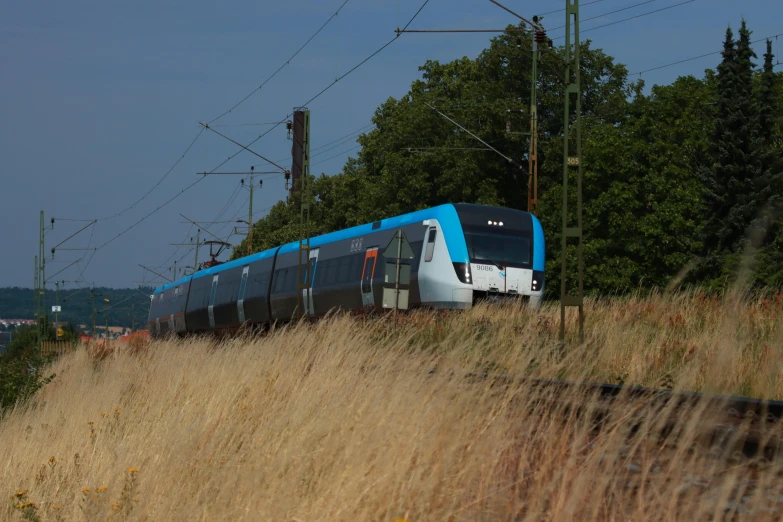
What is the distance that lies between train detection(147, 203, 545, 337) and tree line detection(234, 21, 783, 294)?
53.8 feet

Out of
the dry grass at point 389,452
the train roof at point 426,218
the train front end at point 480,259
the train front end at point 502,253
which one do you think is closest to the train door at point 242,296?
the train roof at point 426,218

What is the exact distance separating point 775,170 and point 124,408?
4321 centimetres

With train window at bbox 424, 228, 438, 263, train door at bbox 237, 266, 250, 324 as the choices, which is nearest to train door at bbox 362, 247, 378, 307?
train window at bbox 424, 228, 438, 263

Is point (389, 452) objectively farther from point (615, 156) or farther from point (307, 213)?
point (615, 156)

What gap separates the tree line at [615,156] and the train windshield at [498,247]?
67.0 feet

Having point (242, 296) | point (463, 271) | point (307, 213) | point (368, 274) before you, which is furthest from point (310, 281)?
point (463, 271)

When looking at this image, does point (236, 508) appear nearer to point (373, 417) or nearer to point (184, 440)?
point (373, 417)

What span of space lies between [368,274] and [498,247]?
3.95 meters

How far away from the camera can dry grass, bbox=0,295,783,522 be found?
4961mm

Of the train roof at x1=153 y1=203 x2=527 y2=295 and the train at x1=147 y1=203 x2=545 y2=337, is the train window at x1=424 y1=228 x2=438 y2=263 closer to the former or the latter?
the train at x1=147 y1=203 x2=545 y2=337

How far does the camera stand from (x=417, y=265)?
25094mm

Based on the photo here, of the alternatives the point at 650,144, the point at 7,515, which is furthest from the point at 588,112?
the point at 7,515

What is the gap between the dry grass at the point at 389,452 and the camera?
496 centimetres

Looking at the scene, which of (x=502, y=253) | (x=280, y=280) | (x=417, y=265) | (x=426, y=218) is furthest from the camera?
(x=280, y=280)
